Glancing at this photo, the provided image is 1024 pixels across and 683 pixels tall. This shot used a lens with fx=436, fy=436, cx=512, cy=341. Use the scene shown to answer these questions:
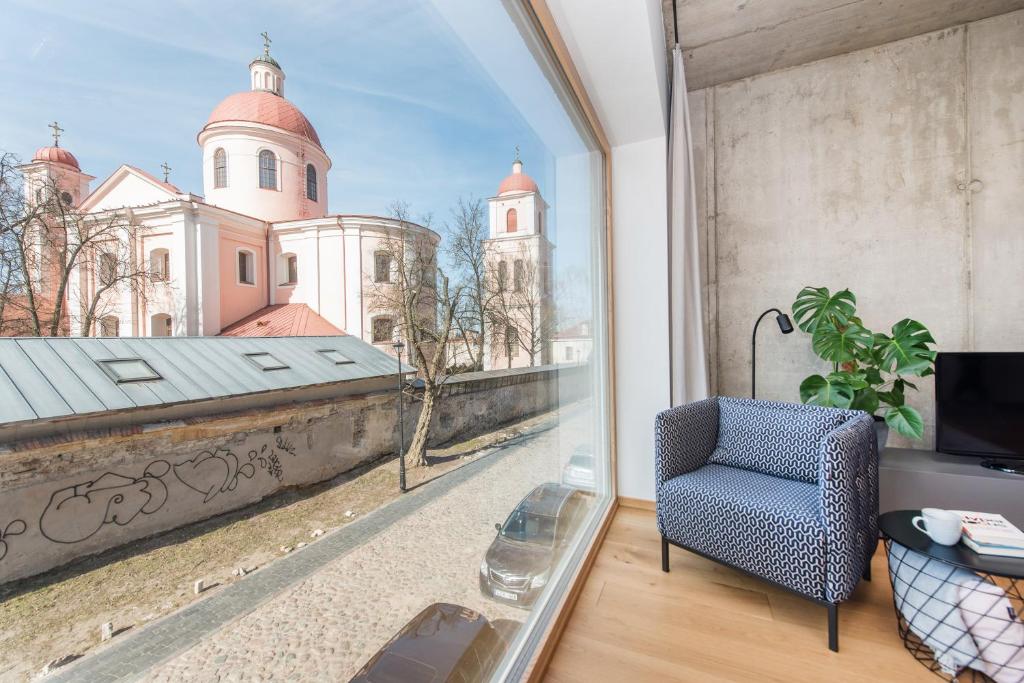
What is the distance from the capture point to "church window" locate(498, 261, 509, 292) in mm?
1318

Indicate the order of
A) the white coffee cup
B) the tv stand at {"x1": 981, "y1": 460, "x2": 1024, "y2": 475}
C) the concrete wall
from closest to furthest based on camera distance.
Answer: the white coffee cup, the tv stand at {"x1": 981, "y1": 460, "x2": 1024, "y2": 475}, the concrete wall

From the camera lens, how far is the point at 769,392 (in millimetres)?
2828

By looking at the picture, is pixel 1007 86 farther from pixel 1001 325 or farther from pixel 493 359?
pixel 493 359

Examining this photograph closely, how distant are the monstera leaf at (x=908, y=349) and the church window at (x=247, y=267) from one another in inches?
107

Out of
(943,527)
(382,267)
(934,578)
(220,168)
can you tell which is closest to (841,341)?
(943,527)

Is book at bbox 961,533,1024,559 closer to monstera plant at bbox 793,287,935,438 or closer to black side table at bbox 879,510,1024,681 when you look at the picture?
black side table at bbox 879,510,1024,681

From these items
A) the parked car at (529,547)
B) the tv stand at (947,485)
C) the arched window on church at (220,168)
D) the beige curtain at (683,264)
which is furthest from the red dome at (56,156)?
the tv stand at (947,485)

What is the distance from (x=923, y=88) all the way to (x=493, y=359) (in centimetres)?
308

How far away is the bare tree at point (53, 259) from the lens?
0.37 m

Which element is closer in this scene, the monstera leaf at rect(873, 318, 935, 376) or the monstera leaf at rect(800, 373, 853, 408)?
the monstera leaf at rect(873, 318, 935, 376)

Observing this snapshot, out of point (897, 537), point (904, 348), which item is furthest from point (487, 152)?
point (904, 348)

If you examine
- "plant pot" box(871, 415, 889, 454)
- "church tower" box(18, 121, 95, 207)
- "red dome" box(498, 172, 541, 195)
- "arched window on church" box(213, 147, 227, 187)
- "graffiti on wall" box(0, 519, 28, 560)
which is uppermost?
"red dome" box(498, 172, 541, 195)

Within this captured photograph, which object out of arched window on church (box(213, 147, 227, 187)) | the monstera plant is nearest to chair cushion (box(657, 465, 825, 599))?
the monstera plant

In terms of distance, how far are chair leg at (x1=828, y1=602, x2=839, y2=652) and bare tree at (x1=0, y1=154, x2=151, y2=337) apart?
208cm
